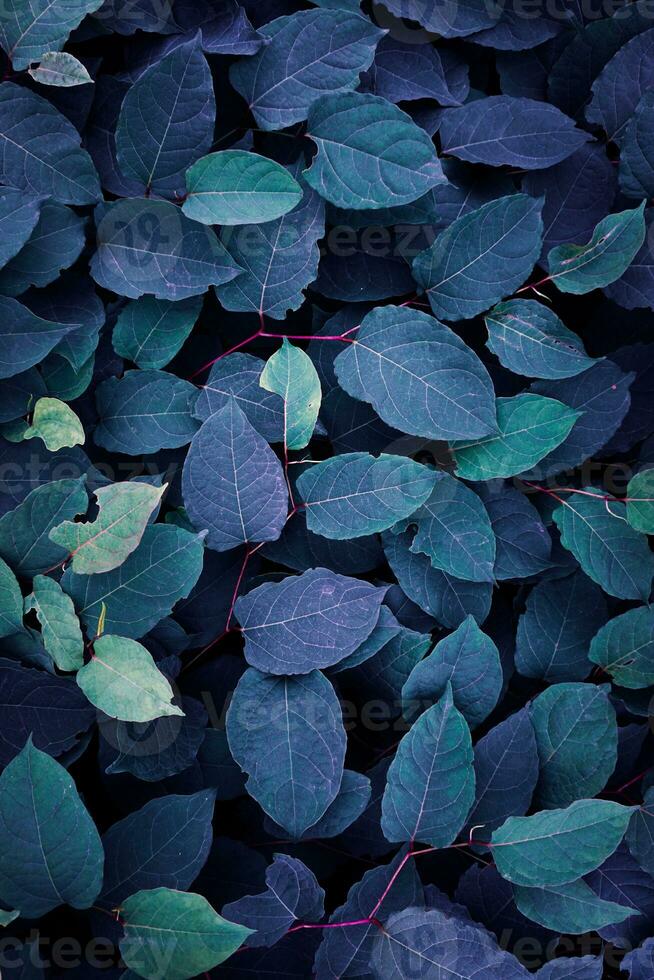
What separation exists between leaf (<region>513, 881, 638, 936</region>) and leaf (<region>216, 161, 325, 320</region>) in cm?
87

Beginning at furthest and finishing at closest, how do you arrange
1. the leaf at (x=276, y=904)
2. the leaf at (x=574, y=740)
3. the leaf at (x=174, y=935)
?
the leaf at (x=574, y=740) → the leaf at (x=276, y=904) → the leaf at (x=174, y=935)

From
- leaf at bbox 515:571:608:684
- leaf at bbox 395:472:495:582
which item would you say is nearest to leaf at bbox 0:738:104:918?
leaf at bbox 395:472:495:582

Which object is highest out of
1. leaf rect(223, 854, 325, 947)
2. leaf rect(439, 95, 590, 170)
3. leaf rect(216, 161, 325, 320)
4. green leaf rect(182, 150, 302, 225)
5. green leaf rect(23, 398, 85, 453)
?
leaf rect(439, 95, 590, 170)

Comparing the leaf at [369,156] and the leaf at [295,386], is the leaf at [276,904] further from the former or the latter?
the leaf at [369,156]

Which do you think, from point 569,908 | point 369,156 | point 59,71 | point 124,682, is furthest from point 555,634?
point 59,71

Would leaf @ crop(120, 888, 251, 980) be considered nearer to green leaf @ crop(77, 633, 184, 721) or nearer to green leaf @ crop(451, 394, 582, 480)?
green leaf @ crop(77, 633, 184, 721)

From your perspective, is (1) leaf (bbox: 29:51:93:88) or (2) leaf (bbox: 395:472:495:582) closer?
(1) leaf (bbox: 29:51:93:88)

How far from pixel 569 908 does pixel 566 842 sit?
0.10 metres

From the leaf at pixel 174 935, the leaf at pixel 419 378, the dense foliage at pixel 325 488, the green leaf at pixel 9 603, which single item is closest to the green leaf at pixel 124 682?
the dense foliage at pixel 325 488

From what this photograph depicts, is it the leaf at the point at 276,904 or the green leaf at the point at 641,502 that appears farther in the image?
the green leaf at the point at 641,502

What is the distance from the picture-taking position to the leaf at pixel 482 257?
116 cm

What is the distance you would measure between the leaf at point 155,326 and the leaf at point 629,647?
0.75m

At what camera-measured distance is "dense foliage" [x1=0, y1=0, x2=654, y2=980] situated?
41.8 inches

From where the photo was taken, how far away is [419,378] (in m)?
1.14
